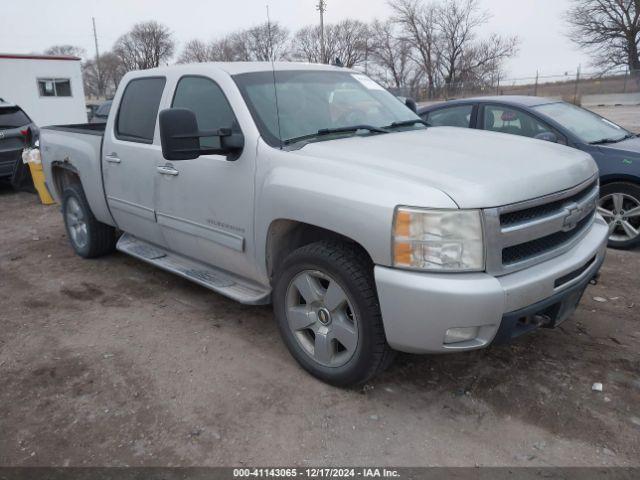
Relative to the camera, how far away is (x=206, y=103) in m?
3.85

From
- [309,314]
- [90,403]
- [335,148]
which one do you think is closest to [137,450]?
[90,403]

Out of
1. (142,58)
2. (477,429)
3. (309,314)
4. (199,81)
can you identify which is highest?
(142,58)

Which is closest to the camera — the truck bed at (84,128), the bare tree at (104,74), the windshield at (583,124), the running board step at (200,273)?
the running board step at (200,273)

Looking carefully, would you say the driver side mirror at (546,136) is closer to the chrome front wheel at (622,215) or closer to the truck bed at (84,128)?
the chrome front wheel at (622,215)

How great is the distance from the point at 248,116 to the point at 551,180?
71.7 inches

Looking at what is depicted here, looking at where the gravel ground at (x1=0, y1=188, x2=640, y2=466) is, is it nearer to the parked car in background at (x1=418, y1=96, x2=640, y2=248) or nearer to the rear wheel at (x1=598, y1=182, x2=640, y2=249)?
the rear wheel at (x1=598, y1=182, x2=640, y2=249)

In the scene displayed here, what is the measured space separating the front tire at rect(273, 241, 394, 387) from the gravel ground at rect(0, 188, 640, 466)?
188 millimetres

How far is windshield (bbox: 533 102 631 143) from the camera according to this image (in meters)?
5.86

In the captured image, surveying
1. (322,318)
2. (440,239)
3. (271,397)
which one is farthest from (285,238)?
(440,239)

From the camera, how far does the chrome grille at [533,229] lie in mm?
2582

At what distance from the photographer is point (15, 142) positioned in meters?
9.83

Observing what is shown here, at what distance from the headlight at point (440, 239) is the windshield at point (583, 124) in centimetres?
388

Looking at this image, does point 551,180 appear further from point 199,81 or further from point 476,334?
point 199,81

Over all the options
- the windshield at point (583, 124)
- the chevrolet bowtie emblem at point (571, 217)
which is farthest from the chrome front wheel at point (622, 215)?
the chevrolet bowtie emblem at point (571, 217)
